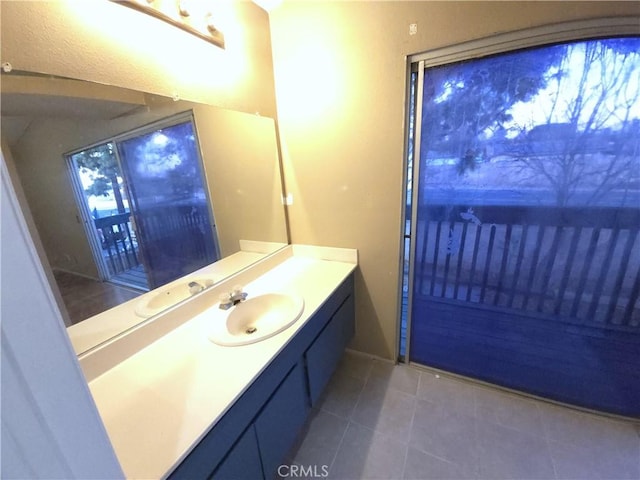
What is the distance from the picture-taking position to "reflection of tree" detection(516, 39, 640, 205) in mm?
1076

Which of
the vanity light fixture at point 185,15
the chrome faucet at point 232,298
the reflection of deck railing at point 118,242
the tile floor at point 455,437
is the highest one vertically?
the vanity light fixture at point 185,15

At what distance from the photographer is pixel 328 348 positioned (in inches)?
58.6

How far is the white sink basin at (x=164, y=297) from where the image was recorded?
3.60ft

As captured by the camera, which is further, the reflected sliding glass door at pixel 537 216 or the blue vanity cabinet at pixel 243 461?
the reflected sliding glass door at pixel 537 216

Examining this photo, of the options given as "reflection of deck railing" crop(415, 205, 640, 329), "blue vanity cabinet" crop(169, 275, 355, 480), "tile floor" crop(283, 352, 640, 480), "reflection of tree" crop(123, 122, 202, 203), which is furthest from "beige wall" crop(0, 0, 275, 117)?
"tile floor" crop(283, 352, 640, 480)

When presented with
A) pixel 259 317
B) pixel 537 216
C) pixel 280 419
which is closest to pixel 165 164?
pixel 259 317

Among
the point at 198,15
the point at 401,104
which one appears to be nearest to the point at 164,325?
the point at 198,15

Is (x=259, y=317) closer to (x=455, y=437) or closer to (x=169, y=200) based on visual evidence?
(x=169, y=200)

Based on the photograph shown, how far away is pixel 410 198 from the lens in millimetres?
1554

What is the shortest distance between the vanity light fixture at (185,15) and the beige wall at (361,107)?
1.65 ft

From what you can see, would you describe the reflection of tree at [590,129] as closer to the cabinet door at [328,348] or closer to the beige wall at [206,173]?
the cabinet door at [328,348]

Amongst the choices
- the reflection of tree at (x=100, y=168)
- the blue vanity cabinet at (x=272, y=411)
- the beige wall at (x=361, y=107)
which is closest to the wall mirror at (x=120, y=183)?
the reflection of tree at (x=100, y=168)

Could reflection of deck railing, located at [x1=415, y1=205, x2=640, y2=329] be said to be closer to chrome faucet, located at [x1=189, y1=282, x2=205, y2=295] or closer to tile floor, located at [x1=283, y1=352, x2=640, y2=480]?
tile floor, located at [x1=283, y1=352, x2=640, y2=480]

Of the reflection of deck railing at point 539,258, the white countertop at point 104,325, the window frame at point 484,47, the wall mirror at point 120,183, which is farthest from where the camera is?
the reflection of deck railing at point 539,258
